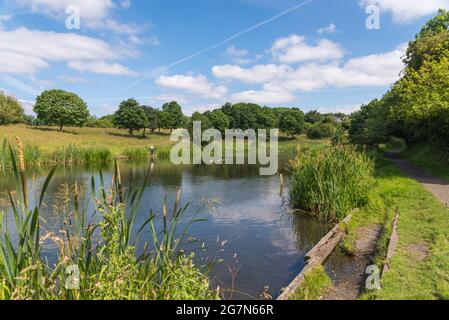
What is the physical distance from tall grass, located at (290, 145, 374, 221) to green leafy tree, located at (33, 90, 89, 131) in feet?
162

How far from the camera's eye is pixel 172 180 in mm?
21062

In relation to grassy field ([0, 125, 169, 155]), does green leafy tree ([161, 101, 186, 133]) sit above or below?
above

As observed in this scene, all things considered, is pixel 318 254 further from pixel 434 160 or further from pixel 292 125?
pixel 292 125

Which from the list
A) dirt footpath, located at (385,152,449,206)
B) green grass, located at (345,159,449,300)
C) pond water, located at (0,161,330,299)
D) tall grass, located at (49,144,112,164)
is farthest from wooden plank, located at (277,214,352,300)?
tall grass, located at (49,144,112,164)

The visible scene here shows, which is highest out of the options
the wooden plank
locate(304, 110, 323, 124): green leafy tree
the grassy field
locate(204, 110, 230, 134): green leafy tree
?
locate(304, 110, 323, 124): green leafy tree

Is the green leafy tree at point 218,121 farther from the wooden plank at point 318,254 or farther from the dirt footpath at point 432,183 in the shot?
the wooden plank at point 318,254

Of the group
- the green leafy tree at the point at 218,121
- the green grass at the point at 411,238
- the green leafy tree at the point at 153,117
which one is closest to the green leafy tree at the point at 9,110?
the green leafy tree at the point at 153,117

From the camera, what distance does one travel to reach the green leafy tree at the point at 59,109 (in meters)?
51.7

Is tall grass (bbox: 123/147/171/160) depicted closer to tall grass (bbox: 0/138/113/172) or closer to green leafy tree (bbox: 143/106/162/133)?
tall grass (bbox: 0/138/113/172)

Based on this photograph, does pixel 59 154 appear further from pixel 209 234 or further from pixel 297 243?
pixel 297 243

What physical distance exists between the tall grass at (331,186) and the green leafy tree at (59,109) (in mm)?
49443

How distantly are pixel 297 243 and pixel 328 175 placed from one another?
3042 mm

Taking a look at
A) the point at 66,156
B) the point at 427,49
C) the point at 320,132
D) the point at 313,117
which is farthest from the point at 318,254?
the point at 313,117

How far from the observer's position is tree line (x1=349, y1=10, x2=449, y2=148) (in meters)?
15.0
